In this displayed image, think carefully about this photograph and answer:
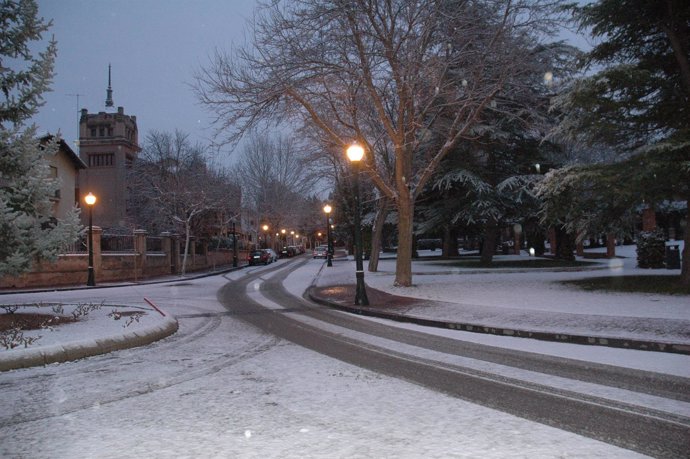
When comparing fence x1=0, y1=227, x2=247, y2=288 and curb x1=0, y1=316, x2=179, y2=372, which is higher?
fence x1=0, y1=227, x2=247, y2=288

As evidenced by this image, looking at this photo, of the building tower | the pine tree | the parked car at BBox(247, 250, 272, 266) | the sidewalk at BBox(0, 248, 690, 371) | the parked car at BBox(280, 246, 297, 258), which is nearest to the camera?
the sidewalk at BBox(0, 248, 690, 371)

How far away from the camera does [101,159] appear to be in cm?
6850

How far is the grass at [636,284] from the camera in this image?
1371 centimetres

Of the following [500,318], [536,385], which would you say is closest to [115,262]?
[500,318]

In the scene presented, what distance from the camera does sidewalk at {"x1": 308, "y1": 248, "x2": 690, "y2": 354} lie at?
332 inches

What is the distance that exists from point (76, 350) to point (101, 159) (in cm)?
6853

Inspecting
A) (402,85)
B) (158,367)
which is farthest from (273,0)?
(158,367)

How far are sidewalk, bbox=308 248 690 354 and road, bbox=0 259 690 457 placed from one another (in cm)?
167

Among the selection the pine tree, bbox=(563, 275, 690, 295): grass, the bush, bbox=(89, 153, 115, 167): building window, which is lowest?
bbox=(563, 275, 690, 295): grass

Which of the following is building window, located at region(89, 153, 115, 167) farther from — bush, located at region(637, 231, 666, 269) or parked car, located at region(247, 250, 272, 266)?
bush, located at region(637, 231, 666, 269)

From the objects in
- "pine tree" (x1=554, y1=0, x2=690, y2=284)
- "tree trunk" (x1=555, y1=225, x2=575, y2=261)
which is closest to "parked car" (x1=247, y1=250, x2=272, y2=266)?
"tree trunk" (x1=555, y1=225, x2=575, y2=261)

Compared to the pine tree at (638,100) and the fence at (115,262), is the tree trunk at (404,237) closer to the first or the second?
the pine tree at (638,100)

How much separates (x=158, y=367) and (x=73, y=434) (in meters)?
2.72

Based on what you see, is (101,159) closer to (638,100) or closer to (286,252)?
(286,252)
